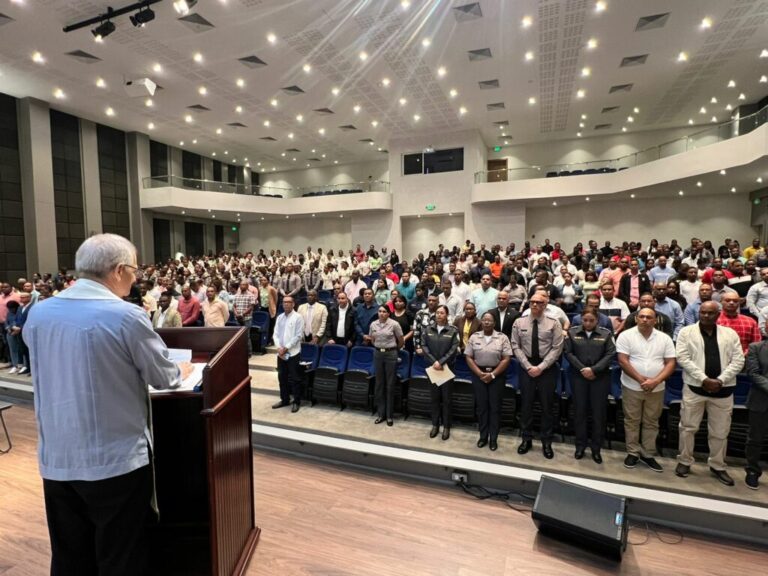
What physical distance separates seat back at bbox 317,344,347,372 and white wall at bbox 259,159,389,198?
55.3 ft

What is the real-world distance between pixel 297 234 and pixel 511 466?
20.3 m

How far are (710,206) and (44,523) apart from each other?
63.5 feet

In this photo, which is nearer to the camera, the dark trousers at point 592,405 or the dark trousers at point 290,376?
the dark trousers at point 592,405

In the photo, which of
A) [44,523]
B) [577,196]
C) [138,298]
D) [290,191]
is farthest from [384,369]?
[290,191]

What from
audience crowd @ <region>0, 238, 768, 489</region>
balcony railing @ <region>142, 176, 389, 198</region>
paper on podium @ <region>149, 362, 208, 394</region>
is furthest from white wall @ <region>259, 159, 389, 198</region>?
paper on podium @ <region>149, 362, 208, 394</region>

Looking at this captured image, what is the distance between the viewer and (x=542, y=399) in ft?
12.8

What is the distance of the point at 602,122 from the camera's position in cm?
1524

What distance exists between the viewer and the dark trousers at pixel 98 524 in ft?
4.80

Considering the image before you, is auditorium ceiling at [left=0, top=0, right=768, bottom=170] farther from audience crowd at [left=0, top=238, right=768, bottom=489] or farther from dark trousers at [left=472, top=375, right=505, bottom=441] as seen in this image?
dark trousers at [left=472, top=375, right=505, bottom=441]

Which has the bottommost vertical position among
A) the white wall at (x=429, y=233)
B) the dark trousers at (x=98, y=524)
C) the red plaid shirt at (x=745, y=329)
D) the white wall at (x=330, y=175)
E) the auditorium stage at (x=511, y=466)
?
the auditorium stage at (x=511, y=466)

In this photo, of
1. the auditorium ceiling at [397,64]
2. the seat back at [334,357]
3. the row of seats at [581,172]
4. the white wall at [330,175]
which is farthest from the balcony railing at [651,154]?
the seat back at [334,357]

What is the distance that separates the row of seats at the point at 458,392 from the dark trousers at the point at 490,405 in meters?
0.36

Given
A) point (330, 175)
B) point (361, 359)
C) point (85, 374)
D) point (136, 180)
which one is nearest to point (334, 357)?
point (361, 359)

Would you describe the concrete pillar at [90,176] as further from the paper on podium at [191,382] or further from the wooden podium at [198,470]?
Answer: the paper on podium at [191,382]
